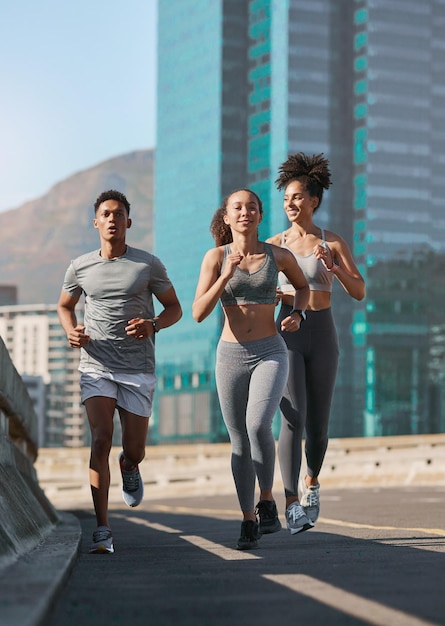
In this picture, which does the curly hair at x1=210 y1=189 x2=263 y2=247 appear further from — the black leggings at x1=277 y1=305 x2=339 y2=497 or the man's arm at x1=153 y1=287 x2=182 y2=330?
the black leggings at x1=277 y1=305 x2=339 y2=497

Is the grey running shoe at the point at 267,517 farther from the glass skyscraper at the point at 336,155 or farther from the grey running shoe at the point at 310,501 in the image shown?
the glass skyscraper at the point at 336,155

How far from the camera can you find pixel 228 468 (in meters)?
44.9

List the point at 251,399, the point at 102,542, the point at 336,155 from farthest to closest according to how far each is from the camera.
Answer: the point at 336,155 < the point at 251,399 < the point at 102,542

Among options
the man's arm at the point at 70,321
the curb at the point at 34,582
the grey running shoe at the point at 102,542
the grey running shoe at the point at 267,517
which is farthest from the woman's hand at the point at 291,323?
→ the curb at the point at 34,582

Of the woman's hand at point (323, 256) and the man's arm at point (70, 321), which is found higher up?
the woman's hand at point (323, 256)

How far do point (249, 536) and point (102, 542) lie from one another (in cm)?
80

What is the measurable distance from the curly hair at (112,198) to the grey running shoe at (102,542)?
6.33ft

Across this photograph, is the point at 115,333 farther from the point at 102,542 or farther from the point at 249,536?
the point at 249,536

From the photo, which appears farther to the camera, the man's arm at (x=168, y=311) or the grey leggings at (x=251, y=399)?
the man's arm at (x=168, y=311)

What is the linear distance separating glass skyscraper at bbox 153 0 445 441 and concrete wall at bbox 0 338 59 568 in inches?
5212

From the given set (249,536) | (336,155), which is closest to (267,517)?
(249,536)

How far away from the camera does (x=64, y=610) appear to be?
15.5ft

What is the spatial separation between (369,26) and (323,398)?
152672 mm

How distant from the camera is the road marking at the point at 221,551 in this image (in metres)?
6.93
